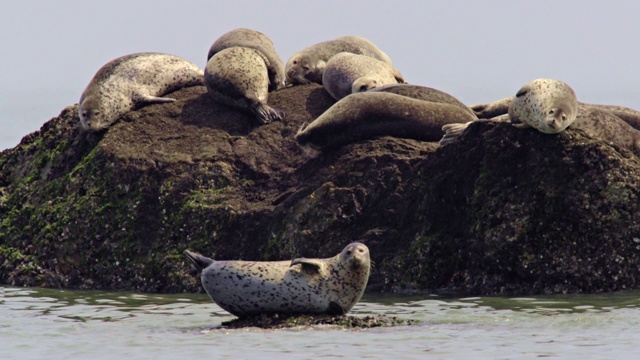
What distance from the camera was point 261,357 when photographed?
372 inches

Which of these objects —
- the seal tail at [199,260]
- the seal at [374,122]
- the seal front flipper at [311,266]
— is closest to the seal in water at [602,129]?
the seal at [374,122]

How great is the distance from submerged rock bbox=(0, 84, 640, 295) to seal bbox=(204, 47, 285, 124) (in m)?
0.15

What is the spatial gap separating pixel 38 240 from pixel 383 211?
13.3ft

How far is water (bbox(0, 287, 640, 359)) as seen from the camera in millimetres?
9664

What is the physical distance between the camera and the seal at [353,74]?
1633cm

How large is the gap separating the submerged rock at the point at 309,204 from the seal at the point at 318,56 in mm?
1614

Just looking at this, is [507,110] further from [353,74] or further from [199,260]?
[199,260]

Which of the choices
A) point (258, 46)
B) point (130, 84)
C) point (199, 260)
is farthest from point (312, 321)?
point (258, 46)

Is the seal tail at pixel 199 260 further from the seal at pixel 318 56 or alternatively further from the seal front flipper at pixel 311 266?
the seal at pixel 318 56

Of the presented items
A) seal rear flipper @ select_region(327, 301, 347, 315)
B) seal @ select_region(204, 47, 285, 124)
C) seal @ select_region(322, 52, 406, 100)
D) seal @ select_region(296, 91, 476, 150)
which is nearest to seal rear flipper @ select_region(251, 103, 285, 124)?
seal @ select_region(204, 47, 285, 124)

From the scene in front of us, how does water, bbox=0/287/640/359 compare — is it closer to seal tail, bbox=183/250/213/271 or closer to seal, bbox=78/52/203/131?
seal tail, bbox=183/250/213/271

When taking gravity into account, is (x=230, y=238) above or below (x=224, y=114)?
below

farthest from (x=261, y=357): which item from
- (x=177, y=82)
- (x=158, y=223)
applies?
(x=177, y=82)

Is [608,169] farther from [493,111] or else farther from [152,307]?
[152,307]
